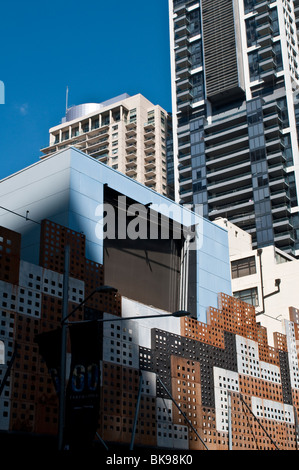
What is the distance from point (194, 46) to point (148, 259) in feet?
287

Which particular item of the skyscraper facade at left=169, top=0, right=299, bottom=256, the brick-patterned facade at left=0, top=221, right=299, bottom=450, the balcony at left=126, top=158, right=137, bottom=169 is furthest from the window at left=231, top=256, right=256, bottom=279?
the balcony at left=126, top=158, right=137, bottom=169

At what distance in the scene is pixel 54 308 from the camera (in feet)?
90.9

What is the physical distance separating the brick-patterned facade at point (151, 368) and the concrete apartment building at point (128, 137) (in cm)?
8581

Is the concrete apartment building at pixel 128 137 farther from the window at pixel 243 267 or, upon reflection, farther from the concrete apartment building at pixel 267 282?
the concrete apartment building at pixel 267 282

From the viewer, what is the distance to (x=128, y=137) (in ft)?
416

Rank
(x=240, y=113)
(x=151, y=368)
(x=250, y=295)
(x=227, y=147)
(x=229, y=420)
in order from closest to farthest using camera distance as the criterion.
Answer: (x=151, y=368), (x=229, y=420), (x=250, y=295), (x=227, y=147), (x=240, y=113)

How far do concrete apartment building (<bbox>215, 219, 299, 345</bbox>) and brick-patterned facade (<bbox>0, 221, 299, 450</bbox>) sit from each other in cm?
2443

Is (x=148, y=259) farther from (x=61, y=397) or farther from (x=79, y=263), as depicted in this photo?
(x=61, y=397)

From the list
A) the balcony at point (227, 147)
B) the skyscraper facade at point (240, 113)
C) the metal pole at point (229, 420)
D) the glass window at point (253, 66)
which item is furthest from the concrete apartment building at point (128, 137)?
the metal pole at point (229, 420)

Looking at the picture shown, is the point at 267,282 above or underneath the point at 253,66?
underneath

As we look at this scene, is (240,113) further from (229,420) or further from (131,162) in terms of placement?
(229,420)

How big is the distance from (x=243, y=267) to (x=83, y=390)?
53805mm

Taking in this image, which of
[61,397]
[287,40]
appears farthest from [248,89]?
[61,397]

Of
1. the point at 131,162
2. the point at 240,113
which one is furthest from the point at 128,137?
the point at 240,113
